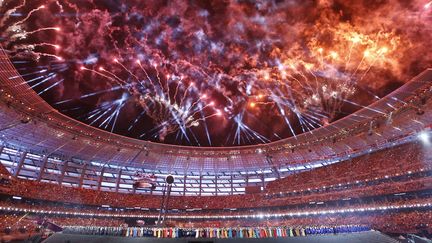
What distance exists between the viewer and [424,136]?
35.8 meters

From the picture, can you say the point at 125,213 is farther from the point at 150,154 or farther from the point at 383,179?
the point at 383,179

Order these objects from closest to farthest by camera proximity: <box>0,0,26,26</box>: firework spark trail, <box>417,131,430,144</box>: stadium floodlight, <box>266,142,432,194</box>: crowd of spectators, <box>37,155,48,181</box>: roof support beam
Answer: <box>0,0,26,26</box>: firework spark trail → <box>417,131,430,144</box>: stadium floodlight → <box>266,142,432,194</box>: crowd of spectators → <box>37,155,48,181</box>: roof support beam

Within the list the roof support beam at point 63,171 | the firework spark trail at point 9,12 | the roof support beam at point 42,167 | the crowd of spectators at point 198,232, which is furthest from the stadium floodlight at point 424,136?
the roof support beam at point 42,167

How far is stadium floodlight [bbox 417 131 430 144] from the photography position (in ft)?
113

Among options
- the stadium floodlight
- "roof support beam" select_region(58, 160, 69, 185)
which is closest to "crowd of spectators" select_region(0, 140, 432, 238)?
the stadium floodlight

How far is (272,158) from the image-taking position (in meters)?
53.8

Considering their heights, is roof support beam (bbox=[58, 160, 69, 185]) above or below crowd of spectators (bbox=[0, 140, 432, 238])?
above

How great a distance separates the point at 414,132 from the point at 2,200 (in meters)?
57.9

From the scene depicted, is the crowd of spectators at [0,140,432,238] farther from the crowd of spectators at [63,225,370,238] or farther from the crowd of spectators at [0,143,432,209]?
the crowd of spectators at [63,225,370,238]

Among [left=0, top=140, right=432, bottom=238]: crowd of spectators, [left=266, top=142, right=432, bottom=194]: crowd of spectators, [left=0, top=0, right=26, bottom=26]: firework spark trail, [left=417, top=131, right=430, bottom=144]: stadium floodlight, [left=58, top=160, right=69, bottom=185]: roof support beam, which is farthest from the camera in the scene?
[left=58, top=160, right=69, bottom=185]: roof support beam

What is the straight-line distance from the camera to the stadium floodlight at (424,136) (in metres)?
34.5

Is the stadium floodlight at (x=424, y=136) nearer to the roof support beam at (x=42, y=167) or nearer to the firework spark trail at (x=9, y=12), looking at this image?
the firework spark trail at (x=9, y=12)

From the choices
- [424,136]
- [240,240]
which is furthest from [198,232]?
[424,136]

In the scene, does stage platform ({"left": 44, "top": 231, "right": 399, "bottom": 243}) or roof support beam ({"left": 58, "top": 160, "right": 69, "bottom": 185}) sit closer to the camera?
stage platform ({"left": 44, "top": 231, "right": 399, "bottom": 243})
